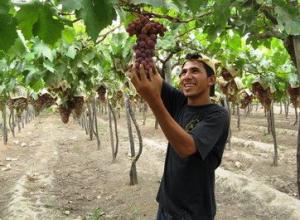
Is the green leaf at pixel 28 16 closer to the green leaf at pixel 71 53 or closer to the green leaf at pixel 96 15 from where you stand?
the green leaf at pixel 96 15

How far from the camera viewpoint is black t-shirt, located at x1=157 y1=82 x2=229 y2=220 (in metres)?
2.78

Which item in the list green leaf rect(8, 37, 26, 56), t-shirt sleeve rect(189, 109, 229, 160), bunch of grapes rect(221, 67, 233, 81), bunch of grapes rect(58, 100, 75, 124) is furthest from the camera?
bunch of grapes rect(221, 67, 233, 81)

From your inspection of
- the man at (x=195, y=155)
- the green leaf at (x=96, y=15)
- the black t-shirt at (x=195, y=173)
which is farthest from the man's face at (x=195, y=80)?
the green leaf at (x=96, y=15)

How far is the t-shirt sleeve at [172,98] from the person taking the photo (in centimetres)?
309

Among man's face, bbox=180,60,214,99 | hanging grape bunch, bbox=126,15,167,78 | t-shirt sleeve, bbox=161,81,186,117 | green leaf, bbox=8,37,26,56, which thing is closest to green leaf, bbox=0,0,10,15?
Answer: hanging grape bunch, bbox=126,15,167,78

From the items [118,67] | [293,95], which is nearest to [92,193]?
[293,95]

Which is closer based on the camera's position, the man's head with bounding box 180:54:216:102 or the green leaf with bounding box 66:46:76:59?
the man's head with bounding box 180:54:216:102

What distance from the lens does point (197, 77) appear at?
2906 millimetres

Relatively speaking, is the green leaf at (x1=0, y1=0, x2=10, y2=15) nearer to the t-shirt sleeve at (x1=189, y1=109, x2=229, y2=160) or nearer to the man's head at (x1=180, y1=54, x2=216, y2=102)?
the t-shirt sleeve at (x1=189, y1=109, x2=229, y2=160)

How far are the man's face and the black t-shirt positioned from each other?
113 mm

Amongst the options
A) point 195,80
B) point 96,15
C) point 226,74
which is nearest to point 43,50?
point 195,80

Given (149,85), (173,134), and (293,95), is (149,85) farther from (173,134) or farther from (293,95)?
(293,95)

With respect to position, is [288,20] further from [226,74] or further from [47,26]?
[226,74]

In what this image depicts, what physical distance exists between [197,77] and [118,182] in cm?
857
